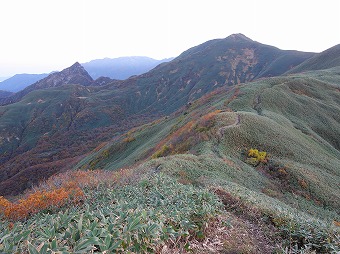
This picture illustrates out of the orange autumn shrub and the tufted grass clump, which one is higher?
the tufted grass clump

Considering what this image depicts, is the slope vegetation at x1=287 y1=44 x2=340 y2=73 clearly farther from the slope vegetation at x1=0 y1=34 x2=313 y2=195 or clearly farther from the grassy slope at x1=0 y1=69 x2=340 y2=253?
the grassy slope at x1=0 y1=69 x2=340 y2=253

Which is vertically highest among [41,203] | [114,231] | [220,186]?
[114,231]

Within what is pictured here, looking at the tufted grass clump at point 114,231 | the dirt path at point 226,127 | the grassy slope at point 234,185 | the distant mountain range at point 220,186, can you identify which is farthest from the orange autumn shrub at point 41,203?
the dirt path at point 226,127

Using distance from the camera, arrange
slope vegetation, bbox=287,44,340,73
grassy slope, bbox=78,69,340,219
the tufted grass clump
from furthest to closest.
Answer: slope vegetation, bbox=287,44,340,73 < grassy slope, bbox=78,69,340,219 < the tufted grass clump

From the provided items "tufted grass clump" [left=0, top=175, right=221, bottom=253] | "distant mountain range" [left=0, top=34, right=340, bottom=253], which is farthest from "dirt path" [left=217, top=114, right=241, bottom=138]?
"tufted grass clump" [left=0, top=175, right=221, bottom=253]

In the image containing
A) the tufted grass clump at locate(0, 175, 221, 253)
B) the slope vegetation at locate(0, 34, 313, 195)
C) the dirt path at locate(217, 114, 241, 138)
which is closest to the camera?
the tufted grass clump at locate(0, 175, 221, 253)

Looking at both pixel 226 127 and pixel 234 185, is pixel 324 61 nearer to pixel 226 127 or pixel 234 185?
pixel 226 127

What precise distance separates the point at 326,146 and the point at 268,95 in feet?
52.1

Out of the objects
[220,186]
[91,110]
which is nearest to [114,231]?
[220,186]

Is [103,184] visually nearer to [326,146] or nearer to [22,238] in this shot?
[22,238]

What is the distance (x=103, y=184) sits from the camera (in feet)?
43.3

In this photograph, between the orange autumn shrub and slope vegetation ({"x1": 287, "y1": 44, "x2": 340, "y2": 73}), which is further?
slope vegetation ({"x1": 287, "y1": 44, "x2": 340, "y2": 73})

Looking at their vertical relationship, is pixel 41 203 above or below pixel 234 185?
above

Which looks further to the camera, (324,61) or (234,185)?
(324,61)
